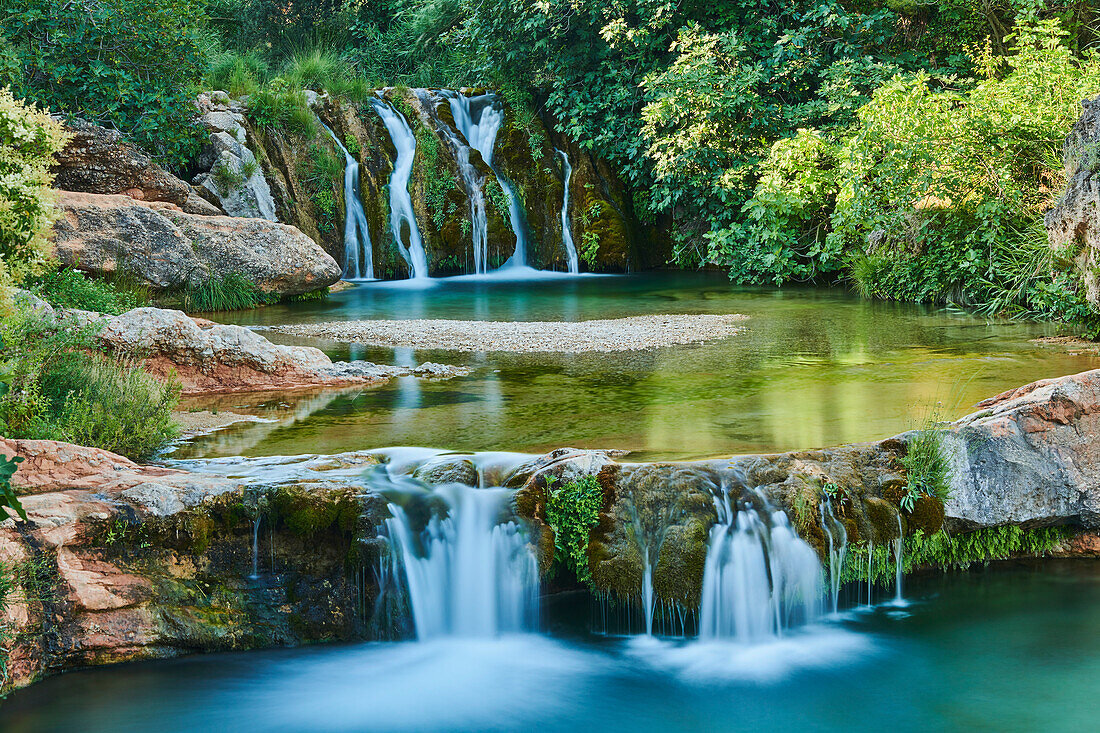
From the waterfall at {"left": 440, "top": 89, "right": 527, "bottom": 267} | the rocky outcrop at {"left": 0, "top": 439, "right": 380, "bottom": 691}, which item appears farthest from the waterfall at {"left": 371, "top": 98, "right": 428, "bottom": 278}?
the rocky outcrop at {"left": 0, "top": 439, "right": 380, "bottom": 691}

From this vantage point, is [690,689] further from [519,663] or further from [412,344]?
[412,344]

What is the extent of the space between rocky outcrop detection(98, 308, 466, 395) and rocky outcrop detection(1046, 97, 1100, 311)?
5855 millimetres

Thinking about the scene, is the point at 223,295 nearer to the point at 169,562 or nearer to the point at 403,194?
the point at 403,194

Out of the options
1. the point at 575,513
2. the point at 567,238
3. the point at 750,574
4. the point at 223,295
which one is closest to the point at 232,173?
the point at 223,295

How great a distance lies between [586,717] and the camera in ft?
→ 14.5

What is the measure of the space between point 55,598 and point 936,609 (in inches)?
179

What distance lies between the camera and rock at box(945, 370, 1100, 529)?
5.51 m

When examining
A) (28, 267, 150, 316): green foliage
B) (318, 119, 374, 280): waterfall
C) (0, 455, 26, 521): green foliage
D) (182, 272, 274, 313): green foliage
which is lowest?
(0, 455, 26, 521): green foliage

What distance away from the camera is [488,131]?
20250 mm

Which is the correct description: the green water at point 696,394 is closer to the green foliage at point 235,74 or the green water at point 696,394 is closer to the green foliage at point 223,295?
the green foliage at point 223,295

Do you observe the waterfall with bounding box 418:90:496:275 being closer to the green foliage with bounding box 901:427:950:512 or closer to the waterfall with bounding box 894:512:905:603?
the green foliage with bounding box 901:427:950:512

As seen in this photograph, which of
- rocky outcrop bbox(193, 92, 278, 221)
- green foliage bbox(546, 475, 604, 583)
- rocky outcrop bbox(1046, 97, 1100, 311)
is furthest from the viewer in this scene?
rocky outcrop bbox(193, 92, 278, 221)

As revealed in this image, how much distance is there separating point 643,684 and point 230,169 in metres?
13.8

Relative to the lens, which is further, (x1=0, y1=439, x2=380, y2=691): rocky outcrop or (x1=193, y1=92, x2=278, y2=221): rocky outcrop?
(x1=193, y1=92, x2=278, y2=221): rocky outcrop
